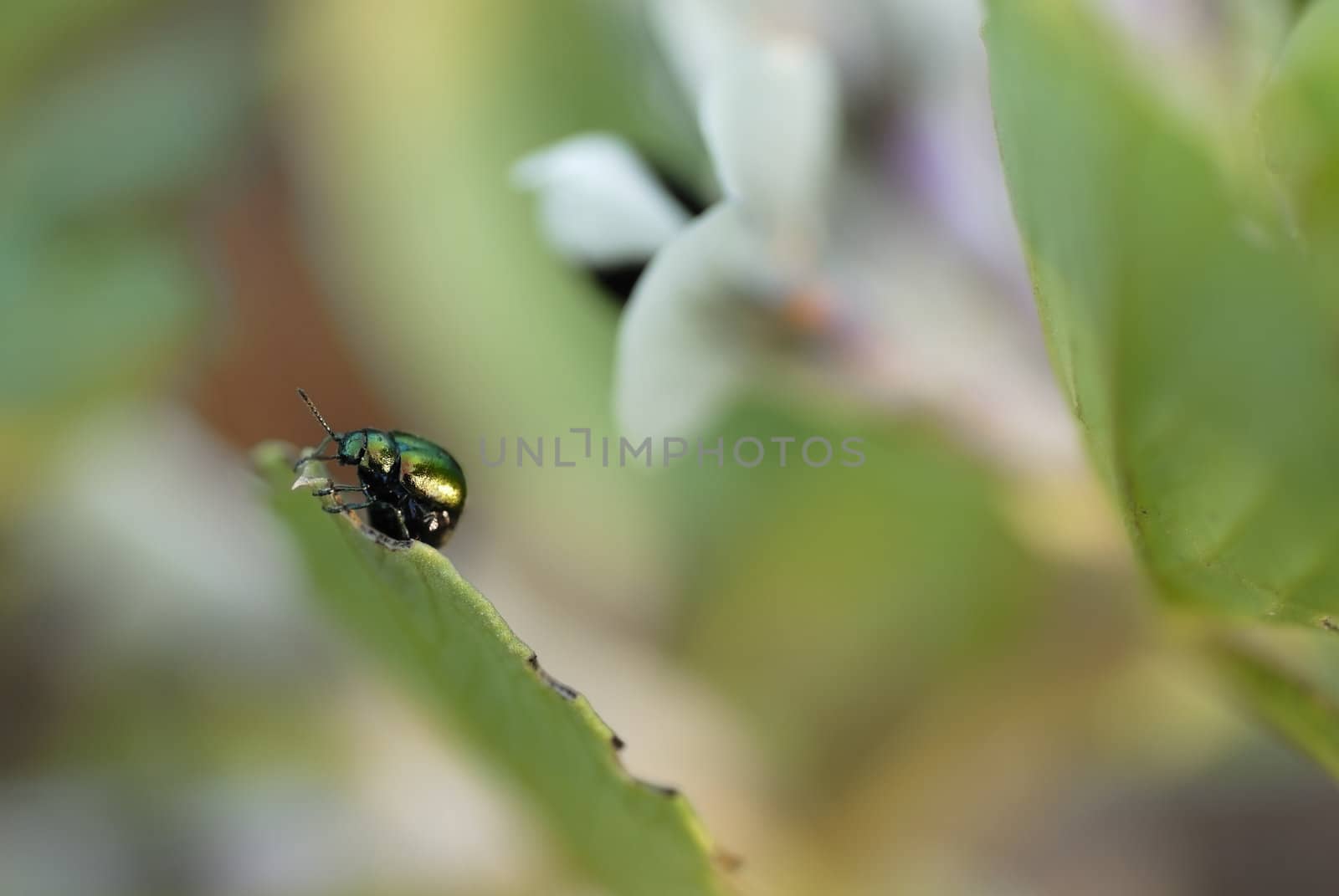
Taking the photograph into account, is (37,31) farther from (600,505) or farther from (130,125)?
(600,505)

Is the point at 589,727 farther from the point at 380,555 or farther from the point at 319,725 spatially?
the point at 319,725

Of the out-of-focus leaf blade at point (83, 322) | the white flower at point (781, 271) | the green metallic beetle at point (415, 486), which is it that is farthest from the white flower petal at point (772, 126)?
the out-of-focus leaf blade at point (83, 322)

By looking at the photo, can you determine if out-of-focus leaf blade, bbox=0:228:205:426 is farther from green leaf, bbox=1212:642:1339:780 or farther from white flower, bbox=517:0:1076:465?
green leaf, bbox=1212:642:1339:780

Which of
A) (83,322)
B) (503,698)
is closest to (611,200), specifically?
(503,698)

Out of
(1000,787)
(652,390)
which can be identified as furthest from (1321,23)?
(1000,787)

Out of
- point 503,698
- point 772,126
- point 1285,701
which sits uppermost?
point 772,126

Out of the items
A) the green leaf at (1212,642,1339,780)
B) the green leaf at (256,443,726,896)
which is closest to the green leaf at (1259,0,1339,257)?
the green leaf at (1212,642,1339,780)
